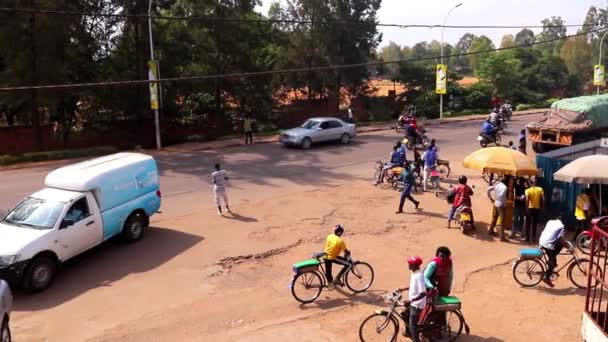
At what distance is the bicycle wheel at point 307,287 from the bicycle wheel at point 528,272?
413 centimetres

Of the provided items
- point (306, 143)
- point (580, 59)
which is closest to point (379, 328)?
point (306, 143)

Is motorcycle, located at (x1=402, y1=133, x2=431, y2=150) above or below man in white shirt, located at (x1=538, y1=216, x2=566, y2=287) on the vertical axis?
above

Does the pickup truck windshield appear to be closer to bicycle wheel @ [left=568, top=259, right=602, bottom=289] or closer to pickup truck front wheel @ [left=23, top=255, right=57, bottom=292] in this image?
pickup truck front wheel @ [left=23, top=255, right=57, bottom=292]

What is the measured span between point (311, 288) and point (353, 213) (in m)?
6.16

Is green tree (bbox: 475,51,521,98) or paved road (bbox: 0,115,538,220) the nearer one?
paved road (bbox: 0,115,538,220)

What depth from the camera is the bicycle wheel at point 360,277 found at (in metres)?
11.4

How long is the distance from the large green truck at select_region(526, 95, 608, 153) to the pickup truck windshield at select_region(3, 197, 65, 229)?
62.4ft

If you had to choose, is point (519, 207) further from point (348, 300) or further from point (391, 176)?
point (348, 300)

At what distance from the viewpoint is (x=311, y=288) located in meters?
11.1

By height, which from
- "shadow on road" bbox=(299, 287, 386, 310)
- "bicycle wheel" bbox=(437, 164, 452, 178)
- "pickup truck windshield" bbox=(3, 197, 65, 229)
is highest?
"pickup truck windshield" bbox=(3, 197, 65, 229)

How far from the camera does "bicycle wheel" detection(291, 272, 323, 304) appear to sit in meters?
11.0

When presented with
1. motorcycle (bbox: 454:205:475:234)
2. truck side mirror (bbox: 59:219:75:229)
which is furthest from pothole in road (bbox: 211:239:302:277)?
motorcycle (bbox: 454:205:475:234)

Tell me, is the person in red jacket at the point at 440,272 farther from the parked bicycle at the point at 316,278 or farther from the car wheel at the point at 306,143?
the car wheel at the point at 306,143

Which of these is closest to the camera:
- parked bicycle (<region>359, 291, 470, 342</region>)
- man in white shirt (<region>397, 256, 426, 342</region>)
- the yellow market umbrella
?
man in white shirt (<region>397, 256, 426, 342</region>)
